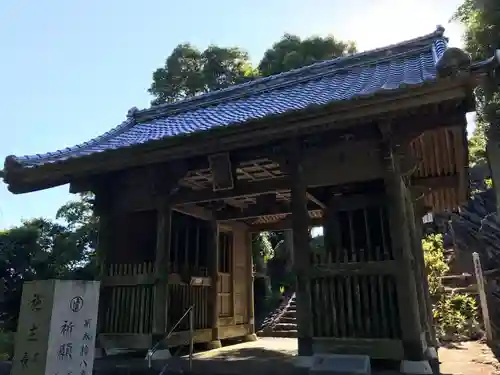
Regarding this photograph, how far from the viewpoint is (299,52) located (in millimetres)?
27844

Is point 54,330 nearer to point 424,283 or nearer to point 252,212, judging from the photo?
point 252,212

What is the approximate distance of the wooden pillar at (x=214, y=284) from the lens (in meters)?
9.01

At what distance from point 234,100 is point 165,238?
419cm

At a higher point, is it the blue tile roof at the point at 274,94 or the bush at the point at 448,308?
the blue tile roof at the point at 274,94

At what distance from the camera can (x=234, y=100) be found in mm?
9891

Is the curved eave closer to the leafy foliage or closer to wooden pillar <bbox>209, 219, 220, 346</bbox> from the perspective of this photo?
wooden pillar <bbox>209, 219, 220, 346</bbox>

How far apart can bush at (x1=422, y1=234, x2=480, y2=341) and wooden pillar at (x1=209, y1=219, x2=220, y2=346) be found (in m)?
6.45

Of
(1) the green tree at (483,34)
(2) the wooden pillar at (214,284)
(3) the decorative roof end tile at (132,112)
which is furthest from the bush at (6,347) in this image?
(1) the green tree at (483,34)

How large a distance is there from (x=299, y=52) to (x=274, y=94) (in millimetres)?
20252

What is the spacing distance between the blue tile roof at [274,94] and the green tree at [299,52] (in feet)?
58.6

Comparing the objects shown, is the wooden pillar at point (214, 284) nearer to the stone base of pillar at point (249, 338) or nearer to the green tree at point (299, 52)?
the stone base of pillar at point (249, 338)

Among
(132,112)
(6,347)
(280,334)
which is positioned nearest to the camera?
(6,347)

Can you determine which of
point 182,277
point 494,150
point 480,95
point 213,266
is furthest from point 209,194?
point 480,95

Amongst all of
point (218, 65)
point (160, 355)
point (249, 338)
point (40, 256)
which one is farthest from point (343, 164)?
point (218, 65)
